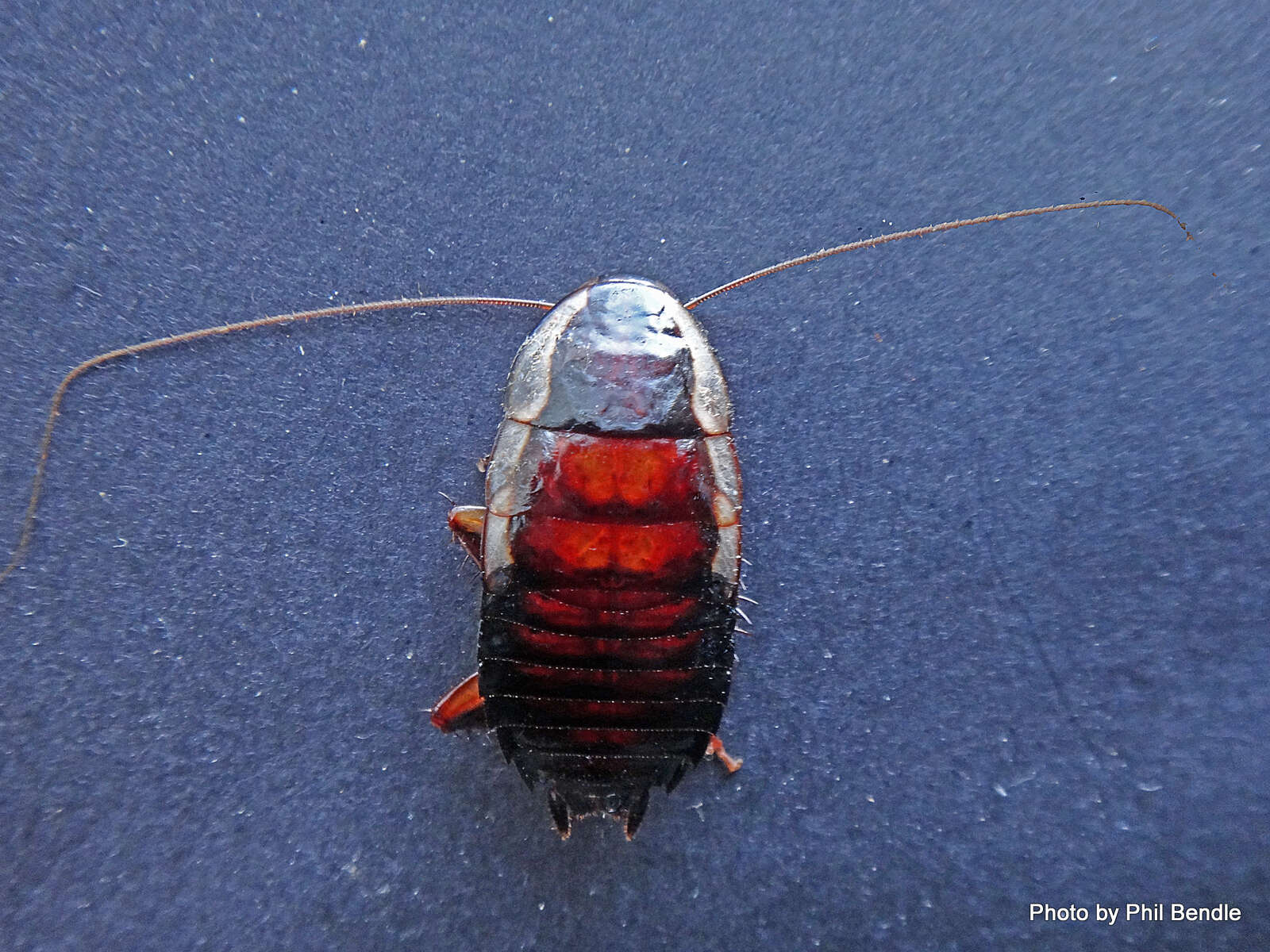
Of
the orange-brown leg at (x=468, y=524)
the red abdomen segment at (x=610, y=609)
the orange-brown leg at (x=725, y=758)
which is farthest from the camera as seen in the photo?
the orange-brown leg at (x=725, y=758)

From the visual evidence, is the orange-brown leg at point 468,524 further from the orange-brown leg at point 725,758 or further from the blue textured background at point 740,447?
the orange-brown leg at point 725,758

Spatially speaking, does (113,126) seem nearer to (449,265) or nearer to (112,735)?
(449,265)

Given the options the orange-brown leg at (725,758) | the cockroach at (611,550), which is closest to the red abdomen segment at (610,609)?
the cockroach at (611,550)

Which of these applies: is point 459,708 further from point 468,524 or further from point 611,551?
point 611,551

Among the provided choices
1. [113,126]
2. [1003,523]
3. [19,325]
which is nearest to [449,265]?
[113,126]

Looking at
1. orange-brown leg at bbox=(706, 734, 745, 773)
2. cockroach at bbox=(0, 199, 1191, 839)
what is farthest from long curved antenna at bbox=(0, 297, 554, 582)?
orange-brown leg at bbox=(706, 734, 745, 773)

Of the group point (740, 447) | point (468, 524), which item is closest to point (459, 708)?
point (468, 524)
